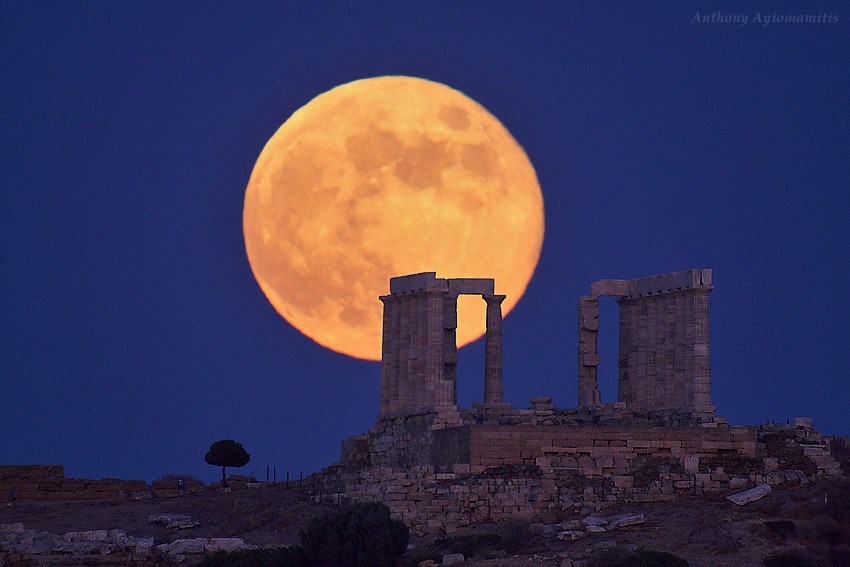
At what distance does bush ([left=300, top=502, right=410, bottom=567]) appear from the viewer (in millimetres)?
61594

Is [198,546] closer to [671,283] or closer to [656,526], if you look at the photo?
[656,526]

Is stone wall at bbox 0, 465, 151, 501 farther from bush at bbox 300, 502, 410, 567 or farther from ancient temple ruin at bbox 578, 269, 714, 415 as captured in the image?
bush at bbox 300, 502, 410, 567

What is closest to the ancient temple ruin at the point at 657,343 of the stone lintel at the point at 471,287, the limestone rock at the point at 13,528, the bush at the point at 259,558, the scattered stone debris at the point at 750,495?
the stone lintel at the point at 471,287

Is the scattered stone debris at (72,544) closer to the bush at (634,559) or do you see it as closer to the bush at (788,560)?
the bush at (634,559)

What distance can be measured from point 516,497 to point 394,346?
51.5 feet

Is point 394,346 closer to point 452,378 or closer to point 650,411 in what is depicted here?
point 452,378

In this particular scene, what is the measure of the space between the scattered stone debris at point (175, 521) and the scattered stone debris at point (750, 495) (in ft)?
56.7

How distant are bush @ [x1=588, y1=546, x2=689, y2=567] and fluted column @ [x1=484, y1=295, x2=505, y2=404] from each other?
77.2 feet

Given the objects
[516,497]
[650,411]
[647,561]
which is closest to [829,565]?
[647,561]

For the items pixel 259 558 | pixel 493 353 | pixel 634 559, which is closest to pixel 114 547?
pixel 259 558

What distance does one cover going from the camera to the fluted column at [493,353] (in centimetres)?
8119

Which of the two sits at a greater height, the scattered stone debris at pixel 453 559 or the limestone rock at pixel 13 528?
the limestone rock at pixel 13 528

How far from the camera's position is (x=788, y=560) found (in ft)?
186

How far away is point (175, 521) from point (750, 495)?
60.5ft
